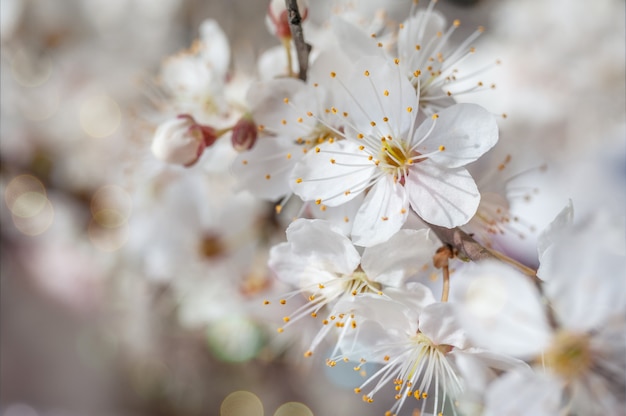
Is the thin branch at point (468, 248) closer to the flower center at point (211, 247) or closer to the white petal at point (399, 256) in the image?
the white petal at point (399, 256)

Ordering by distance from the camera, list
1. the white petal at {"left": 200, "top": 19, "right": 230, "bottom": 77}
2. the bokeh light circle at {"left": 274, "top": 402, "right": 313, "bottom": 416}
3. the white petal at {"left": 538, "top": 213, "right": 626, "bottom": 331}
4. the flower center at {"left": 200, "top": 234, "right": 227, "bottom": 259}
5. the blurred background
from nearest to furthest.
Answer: the white petal at {"left": 538, "top": 213, "right": 626, "bottom": 331}, the white petal at {"left": 200, "top": 19, "right": 230, "bottom": 77}, the flower center at {"left": 200, "top": 234, "right": 227, "bottom": 259}, the blurred background, the bokeh light circle at {"left": 274, "top": 402, "right": 313, "bottom": 416}

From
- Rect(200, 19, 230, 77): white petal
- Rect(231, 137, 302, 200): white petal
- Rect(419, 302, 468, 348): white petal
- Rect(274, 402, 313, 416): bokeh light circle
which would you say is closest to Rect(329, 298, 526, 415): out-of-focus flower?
Rect(419, 302, 468, 348): white petal

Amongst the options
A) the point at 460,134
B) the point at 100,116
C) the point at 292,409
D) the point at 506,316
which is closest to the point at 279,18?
the point at 460,134

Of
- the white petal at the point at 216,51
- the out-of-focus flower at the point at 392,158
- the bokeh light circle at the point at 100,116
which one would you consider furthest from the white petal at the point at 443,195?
the bokeh light circle at the point at 100,116

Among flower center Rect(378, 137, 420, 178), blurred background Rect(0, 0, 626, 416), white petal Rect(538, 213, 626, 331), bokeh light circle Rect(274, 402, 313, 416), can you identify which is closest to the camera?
white petal Rect(538, 213, 626, 331)

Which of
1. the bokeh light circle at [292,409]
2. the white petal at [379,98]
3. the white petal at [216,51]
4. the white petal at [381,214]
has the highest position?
the white petal at [216,51]

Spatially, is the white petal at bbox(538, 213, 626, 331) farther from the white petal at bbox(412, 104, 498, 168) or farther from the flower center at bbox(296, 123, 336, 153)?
the flower center at bbox(296, 123, 336, 153)

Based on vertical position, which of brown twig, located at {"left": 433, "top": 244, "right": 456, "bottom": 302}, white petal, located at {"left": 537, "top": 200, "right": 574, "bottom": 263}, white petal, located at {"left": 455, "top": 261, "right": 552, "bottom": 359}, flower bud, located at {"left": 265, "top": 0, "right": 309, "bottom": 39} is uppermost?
flower bud, located at {"left": 265, "top": 0, "right": 309, "bottom": 39}
